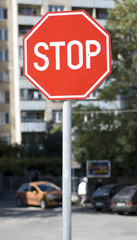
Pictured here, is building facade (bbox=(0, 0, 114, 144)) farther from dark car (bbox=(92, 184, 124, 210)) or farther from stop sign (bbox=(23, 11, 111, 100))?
stop sign (bbox=(23, 11, 111, 100))

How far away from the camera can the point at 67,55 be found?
3209 mm

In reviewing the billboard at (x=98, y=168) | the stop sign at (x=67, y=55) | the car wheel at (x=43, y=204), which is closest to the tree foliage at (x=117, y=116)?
the billboard at (x=98, y=168)

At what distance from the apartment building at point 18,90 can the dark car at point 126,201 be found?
2929 cm

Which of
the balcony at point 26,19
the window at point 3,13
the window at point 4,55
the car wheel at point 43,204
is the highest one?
the window at point 3,13

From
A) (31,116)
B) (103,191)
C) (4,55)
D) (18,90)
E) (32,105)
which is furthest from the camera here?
(4,55)

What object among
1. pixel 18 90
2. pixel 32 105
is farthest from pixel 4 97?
pixel 32 105

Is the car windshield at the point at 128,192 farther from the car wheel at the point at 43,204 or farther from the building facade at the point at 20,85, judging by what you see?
the building facade at the point at 20,85

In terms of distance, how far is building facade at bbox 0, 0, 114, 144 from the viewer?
170 feet

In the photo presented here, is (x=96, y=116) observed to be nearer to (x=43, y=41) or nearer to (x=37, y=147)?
(x=37, y=147)

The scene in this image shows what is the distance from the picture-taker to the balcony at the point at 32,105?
51.7m

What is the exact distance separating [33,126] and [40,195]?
25.1 m

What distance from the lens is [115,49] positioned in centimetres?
3078

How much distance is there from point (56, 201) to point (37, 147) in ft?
73.1

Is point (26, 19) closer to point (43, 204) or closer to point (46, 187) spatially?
point (46, 187)
